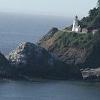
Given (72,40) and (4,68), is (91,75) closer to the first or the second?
(4,68)

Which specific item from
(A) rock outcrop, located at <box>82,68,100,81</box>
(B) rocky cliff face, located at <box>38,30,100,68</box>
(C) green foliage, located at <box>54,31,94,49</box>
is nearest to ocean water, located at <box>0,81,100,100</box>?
(A) rock outcrop, located at <box>82,68,100,81</box>

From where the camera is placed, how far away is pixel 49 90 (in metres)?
107

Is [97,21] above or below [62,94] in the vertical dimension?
above

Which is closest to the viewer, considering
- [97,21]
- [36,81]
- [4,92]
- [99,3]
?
[4,92]

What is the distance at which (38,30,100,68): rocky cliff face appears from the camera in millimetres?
124875

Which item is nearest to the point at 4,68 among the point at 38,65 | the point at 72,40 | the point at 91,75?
the point at 38,65

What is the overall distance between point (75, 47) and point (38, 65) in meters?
15.6

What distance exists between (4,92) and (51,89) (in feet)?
26.1

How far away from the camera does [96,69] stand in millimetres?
119812

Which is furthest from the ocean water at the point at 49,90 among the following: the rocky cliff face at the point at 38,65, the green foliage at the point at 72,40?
the green foliage at the point at 72,40

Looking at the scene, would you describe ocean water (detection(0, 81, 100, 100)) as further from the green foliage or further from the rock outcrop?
the green foliage

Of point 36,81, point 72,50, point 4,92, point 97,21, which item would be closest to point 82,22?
point 97,21

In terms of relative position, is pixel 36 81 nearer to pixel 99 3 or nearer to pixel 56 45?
pixel 56 45

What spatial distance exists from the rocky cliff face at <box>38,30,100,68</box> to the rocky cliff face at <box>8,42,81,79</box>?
5854mm
